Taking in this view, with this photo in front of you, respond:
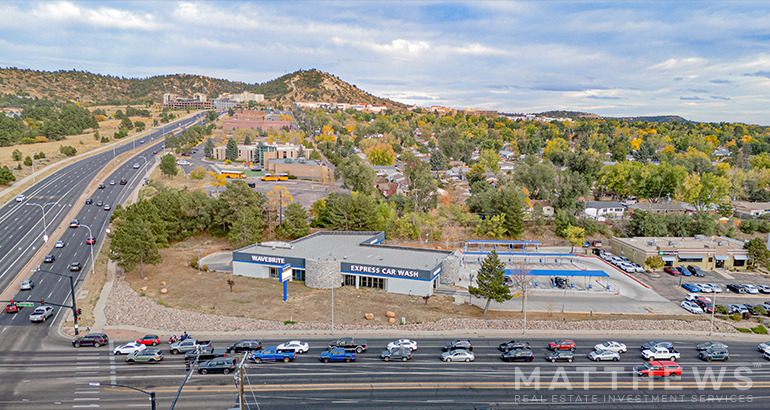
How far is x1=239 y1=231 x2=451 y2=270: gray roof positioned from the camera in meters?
56.9

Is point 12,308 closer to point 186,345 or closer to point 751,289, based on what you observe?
point 186,345

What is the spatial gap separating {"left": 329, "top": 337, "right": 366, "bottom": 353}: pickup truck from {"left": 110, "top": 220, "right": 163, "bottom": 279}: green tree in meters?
34.3

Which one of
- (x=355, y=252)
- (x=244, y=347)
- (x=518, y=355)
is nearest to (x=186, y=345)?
(x=244, y=347)

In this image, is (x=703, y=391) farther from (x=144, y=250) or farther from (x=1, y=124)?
(x=1, y=124)

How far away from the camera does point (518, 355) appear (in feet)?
116

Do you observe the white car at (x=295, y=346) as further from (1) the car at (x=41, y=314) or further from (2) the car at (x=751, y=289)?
(2) the car at (x=751, y=289)

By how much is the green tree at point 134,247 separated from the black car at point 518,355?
47.6 meters

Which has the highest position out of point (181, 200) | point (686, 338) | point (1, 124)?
point (1, 124)

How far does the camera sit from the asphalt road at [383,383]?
29.2 meters

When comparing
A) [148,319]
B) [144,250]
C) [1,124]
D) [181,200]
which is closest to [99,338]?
[148,319]

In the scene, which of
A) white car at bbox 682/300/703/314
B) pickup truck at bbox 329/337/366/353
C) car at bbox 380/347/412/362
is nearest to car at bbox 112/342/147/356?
pickup truck at bbox 329/337/366/353

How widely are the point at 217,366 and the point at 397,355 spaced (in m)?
14.1

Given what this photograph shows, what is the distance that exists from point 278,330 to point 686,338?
134 feet

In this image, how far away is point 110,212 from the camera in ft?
279
